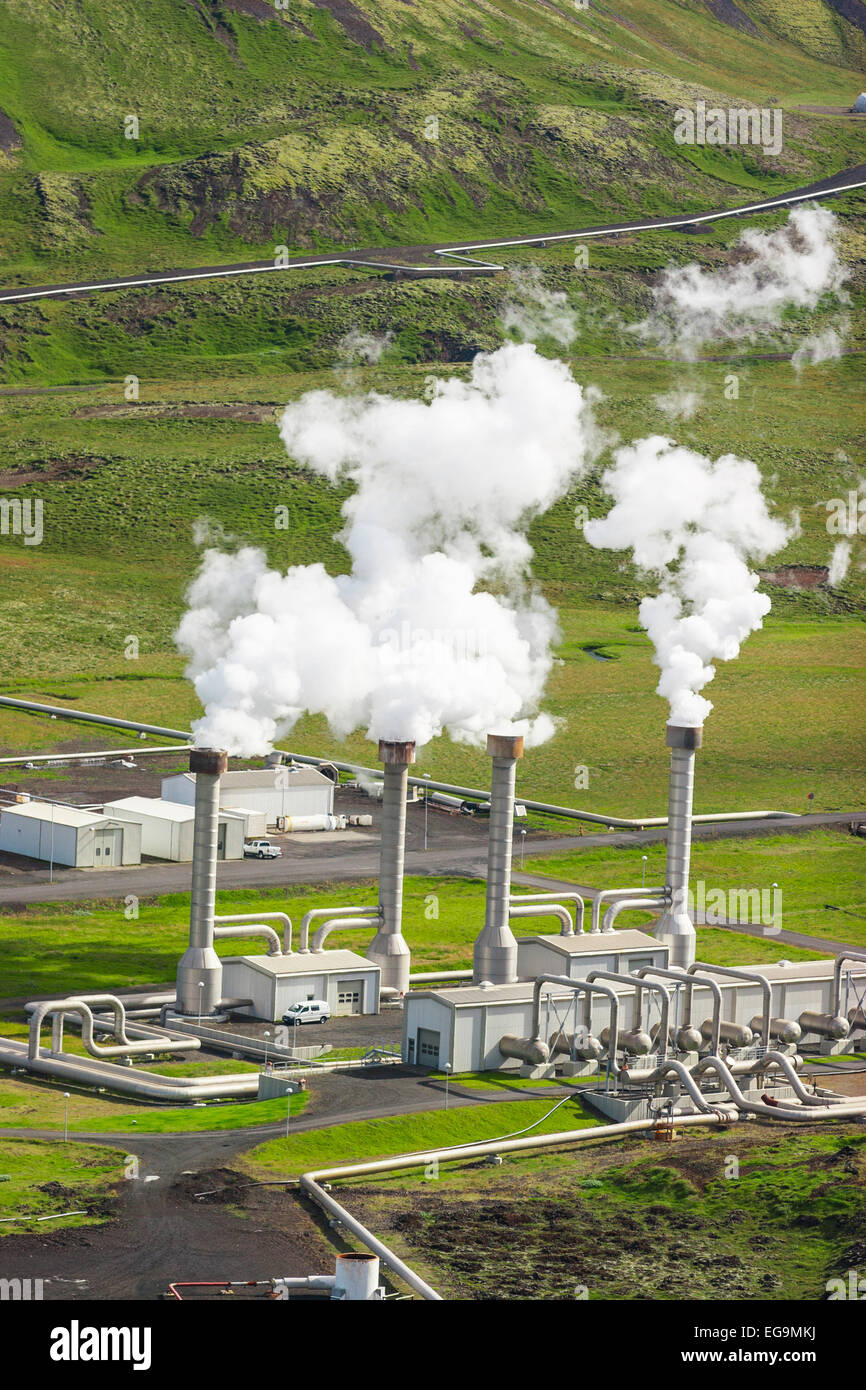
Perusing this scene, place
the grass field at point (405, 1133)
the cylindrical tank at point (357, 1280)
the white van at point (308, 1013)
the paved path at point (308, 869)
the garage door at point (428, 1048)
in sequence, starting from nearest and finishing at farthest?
the cylindrical tank at point (357, 1280), the grass field at point (405, 1133), the garage door at point (428, 1048), the white van at point (308, 1013), the paved path at point (308, 869)

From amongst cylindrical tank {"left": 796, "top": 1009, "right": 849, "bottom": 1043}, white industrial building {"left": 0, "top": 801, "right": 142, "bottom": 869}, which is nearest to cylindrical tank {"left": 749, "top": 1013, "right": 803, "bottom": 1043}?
cylindrical tank {"left": 796, "top": 1009, "right": 849, "bottom": 1043}

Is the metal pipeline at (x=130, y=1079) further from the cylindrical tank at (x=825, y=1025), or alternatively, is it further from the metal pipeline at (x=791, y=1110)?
the cylindrical tank at (x=825, y=1025)

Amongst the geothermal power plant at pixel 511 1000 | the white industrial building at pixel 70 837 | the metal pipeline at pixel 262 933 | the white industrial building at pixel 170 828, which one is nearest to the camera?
the geothermal power plant at pixel 511 1000

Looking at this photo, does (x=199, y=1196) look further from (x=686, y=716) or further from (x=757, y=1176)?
(x=686, y=716)

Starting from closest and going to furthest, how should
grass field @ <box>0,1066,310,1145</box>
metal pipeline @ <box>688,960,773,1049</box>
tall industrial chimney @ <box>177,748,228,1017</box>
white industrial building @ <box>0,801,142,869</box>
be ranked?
1. grass field @ <box>0,1066,310,1145</box>
2. metal pipeline @ <box>688,960,773,1049</box>
3. tall industrial chimney @ <box>177,748,228,1017</box>
4. white industrial building @ <box>0,801,142,869</box>

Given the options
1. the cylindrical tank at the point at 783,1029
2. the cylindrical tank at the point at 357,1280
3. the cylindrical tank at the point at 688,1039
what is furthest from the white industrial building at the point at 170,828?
the cylindrical tank at the point at 357,1280

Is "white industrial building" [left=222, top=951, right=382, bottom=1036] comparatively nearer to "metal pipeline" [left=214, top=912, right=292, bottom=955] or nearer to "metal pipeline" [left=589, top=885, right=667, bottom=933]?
"metal pipeline" [left=214, top=912, right=292, bottom=955]
